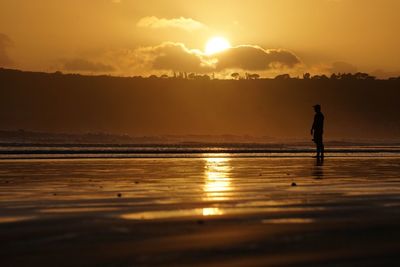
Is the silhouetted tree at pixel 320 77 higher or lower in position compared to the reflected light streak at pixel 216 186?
lower

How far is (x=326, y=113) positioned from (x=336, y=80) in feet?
57.7

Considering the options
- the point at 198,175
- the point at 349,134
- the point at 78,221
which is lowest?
the point at 349,134

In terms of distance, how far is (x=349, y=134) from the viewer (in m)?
134

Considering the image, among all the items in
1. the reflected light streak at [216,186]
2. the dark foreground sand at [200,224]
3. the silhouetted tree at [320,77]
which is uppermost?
the dark foreground sand at [200,224]

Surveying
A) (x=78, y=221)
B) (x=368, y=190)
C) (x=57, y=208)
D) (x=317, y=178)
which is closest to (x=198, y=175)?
(x=317, y=178)

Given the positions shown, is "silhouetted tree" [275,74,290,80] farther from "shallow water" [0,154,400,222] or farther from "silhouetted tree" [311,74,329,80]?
"shallow water" [0,154,400,222]

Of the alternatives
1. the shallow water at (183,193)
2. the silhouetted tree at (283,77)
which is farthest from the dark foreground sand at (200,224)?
the silhouetted tree at (283,77)

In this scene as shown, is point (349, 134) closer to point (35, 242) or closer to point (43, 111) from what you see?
point (43, 111)

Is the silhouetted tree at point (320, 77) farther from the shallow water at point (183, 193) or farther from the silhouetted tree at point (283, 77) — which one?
the shallow water at point (183, 193)

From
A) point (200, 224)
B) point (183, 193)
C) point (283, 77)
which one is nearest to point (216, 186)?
point (183, 193)

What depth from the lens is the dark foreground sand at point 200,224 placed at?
23.6 feet

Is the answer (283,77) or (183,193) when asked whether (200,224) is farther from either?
(283,77)

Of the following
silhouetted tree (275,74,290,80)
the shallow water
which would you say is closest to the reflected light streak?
the shallow water

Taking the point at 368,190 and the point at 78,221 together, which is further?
the point at 368,190
